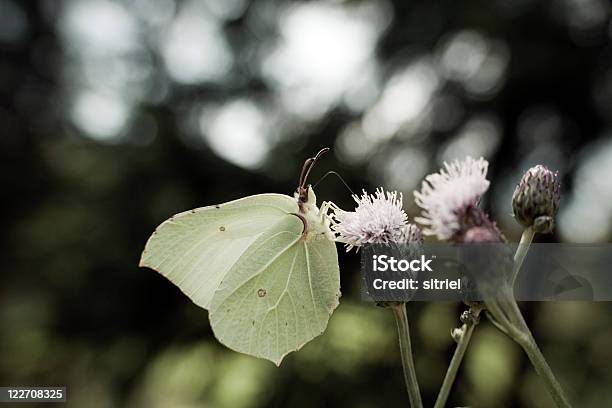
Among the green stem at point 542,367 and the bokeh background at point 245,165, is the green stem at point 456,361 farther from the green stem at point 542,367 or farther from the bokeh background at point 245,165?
the bokeh background at point 245,165

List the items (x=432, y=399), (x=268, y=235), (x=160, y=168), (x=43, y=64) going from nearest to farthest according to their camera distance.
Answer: (x=268, y=235) → (x=432, y=399) → (x=160, y=168) → (x=43, y=64)

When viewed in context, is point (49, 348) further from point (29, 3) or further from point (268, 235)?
point (29, 3)

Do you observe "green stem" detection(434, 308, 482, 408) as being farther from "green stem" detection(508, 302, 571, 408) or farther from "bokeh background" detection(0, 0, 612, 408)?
"bokeh background" detection(0, 0, 612, 408)

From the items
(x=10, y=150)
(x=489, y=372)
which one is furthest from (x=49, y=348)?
(x=489, y=372)

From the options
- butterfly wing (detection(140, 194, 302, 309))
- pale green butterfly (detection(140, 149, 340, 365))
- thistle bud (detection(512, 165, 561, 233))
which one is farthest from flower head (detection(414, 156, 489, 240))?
butterfly wing (detection(140, 194, 302, 309))

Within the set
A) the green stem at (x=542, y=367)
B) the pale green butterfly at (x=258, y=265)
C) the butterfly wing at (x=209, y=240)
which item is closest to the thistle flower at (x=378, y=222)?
the pale green butterfly at (x=258, y=265)

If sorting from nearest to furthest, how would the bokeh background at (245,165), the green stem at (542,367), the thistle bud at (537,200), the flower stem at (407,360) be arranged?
1. the green stem at (542,367)
2. the flower stem at (407,360)
3. the thistle bud at (537,200)
4. the bokeh background at (245,165)
